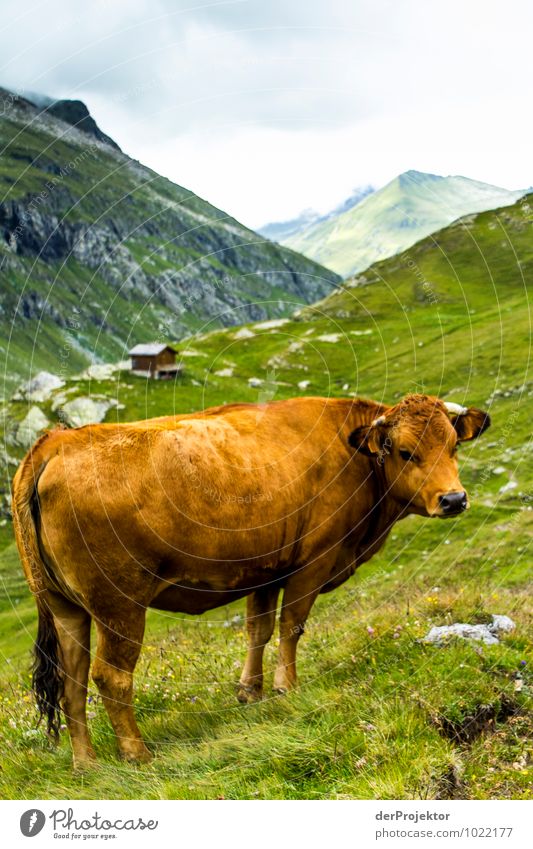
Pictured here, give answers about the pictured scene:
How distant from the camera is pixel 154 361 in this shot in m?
75.1

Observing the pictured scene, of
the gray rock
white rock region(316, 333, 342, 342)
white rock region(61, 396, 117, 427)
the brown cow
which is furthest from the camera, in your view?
white rock region(316, 333, 342, 342)

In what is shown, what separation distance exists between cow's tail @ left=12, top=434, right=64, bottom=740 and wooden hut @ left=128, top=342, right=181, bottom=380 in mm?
62606

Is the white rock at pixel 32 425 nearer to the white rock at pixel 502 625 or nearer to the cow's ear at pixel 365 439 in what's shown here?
the cow's ear at pixel 365 439

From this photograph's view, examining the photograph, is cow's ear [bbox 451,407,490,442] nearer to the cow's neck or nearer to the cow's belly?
the cow's neck

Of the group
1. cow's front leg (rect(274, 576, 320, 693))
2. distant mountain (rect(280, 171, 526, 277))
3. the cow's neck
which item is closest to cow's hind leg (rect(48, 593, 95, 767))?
cow's front leg (rect(274, 576, 320, 693))

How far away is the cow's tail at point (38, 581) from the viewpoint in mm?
8906

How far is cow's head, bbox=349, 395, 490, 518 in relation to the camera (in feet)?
32.1

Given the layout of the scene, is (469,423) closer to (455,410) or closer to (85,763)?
(455,410)

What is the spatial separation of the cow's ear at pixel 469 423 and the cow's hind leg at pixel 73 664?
5.09 meters

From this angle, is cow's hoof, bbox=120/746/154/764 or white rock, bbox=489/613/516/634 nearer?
cow's hoof, bbox=120/746/154/764

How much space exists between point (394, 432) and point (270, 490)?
5.84ft

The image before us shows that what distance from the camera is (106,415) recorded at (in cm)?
6469

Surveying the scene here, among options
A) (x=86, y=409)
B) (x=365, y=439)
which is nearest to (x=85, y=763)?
(x=365, y=439)
